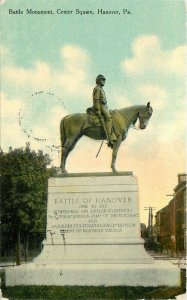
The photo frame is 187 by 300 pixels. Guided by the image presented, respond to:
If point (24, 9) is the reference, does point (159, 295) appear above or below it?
below

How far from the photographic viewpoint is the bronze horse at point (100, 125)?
15312 mm

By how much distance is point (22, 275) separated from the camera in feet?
45.6

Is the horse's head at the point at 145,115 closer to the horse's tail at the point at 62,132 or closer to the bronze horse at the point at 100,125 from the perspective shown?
the bronze horse at the point at 100,125

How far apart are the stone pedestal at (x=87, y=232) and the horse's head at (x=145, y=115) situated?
5.26 feet

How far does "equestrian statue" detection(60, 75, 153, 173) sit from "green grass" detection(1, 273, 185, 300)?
347 cm

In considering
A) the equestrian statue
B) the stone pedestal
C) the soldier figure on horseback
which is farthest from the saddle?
the stone pedestal

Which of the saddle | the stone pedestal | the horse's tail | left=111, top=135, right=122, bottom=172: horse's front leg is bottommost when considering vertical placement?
the stone pedestal

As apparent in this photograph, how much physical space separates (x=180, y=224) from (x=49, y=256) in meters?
34.9

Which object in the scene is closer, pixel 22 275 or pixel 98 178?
pixel 22 275

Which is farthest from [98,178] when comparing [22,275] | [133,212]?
[22,275]

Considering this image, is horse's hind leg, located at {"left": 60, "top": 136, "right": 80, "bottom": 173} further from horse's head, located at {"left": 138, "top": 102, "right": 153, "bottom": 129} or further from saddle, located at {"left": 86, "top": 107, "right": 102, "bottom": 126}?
horse's head, located at {"left": 138, "top": 102, "right": 153, "bottom": 129}

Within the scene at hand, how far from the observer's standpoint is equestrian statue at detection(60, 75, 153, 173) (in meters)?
15.1

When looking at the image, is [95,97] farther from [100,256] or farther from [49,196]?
[100,256]

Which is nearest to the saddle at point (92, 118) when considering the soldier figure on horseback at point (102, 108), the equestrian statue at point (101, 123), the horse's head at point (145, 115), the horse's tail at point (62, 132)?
the equestrian statue at point (101, 123)
